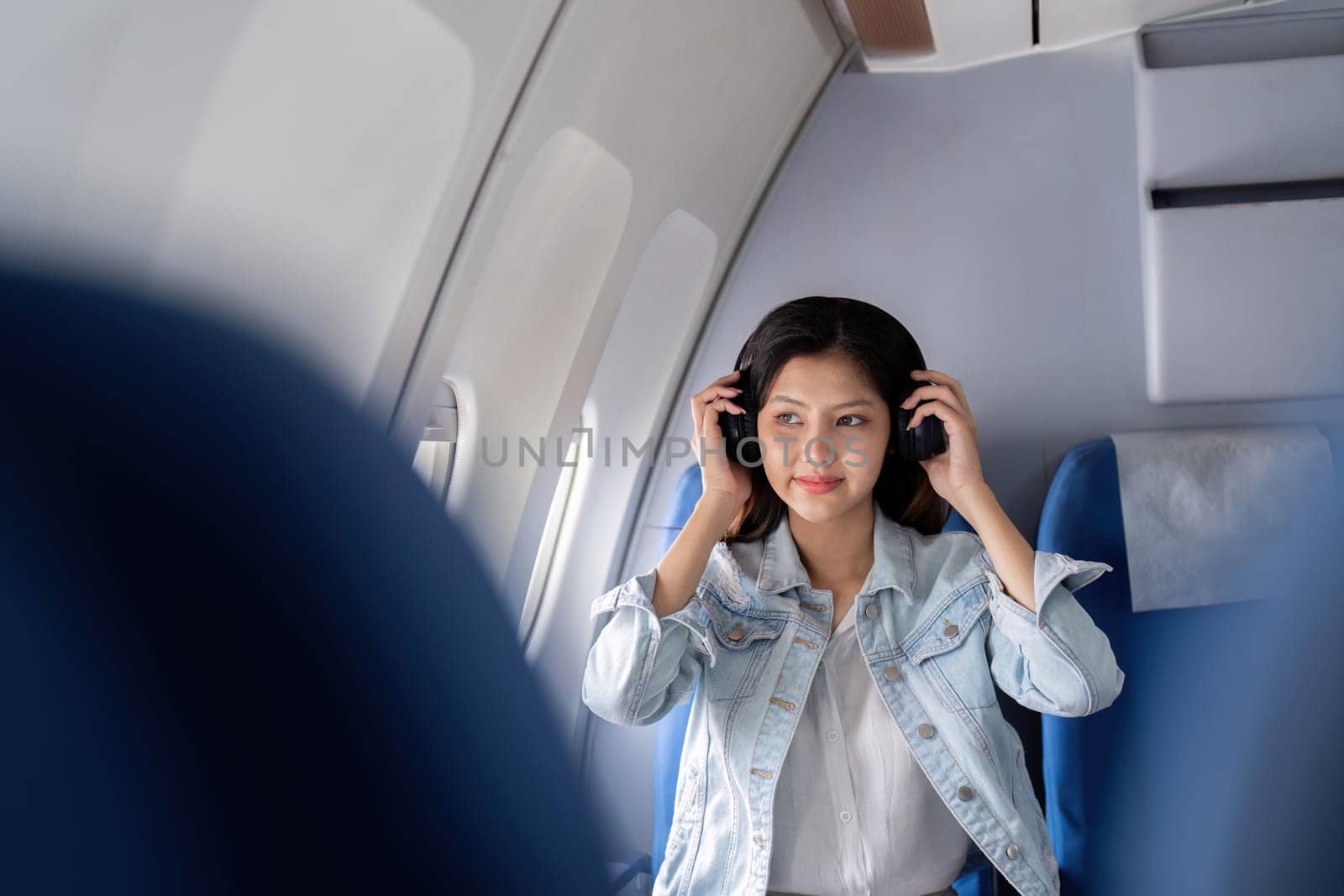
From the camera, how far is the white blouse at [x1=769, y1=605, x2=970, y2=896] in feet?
5.33

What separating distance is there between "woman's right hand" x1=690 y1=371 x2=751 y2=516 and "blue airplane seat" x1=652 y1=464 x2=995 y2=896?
297 millimetres

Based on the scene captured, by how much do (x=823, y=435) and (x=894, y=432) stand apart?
0.16 metres

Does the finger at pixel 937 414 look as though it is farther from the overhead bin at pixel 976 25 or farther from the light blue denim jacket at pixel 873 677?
the overhead bin at pixel 976 25

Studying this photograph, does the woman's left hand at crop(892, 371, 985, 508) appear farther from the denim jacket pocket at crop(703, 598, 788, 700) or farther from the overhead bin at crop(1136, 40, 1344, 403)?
the overhead bin at crop(1136, 40, 1344, 403)

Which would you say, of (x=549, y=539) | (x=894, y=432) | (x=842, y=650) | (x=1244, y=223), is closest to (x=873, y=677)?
(x=842, y=650)

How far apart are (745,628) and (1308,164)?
150 cm

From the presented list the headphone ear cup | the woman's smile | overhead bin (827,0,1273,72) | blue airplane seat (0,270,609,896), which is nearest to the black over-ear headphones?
the headphone ear cup

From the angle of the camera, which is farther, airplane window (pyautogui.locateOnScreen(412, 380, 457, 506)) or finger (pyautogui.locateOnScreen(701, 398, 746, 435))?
finger (pyautogui.locateOnScreen(701, 398, 746, 435))

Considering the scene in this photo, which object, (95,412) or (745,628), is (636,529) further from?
(95,412)

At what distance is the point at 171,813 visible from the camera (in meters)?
0.25

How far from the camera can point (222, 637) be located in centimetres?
26

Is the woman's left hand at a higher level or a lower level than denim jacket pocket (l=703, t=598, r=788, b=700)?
higher

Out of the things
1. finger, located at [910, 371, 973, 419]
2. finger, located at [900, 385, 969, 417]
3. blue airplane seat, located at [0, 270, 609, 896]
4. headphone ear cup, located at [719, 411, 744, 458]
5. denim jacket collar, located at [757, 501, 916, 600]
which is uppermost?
finger, located at [910, 371, 973, 419]

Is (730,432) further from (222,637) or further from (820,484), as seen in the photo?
(222,637)
